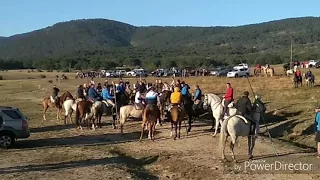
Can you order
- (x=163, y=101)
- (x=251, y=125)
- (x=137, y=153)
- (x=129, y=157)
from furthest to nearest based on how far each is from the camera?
(x=163, y=101), (x=137, y=153), (x=129, y=157), (x=251, y=125)

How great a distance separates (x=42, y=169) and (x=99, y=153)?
10.4 ft

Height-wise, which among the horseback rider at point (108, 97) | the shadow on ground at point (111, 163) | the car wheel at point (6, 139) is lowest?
the shadow on ground at point (111, 163)

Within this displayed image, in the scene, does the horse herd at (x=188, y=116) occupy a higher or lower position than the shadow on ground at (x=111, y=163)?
higher

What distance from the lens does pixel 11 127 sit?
20.7 metres

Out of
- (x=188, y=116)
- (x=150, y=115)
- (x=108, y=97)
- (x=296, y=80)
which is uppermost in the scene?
(x=296, y=80)

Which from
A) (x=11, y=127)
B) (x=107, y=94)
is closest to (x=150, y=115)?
(x=11, y=127)

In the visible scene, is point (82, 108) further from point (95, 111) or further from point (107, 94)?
point (107, 94)

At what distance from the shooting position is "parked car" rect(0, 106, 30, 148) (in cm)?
2064

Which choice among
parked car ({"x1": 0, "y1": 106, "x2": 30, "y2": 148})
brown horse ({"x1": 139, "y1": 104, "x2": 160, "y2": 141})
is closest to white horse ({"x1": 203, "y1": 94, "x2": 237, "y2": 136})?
brown horse ({"x1": 139, "y1": 104, "x2": 160, "y2": 141})

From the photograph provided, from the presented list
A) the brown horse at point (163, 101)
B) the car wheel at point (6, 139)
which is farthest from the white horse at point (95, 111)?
the car wheel at point (6, 139)

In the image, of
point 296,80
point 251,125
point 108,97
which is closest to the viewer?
point 251,125

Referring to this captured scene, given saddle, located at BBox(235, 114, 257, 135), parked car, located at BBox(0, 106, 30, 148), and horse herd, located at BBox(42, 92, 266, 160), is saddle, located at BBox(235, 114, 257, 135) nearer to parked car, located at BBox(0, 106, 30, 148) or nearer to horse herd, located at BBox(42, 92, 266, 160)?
horse herd, located at BBox(42, 92, 266, 160)

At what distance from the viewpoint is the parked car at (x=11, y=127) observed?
67.7 feet

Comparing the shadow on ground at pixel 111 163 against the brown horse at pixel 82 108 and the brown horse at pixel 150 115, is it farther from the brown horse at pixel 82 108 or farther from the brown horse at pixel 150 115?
the brown horse at pixel 82 108
